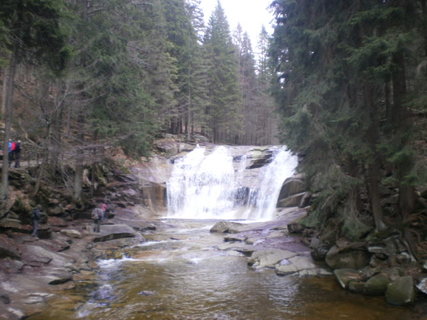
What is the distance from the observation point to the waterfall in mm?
25078

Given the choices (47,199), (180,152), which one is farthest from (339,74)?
(180,152)

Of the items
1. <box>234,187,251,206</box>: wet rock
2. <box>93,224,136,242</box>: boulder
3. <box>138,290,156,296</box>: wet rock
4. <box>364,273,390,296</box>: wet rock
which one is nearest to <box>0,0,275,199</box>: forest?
<box>93,224,136,242</box>: boulder

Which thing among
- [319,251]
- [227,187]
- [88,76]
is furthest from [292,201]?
[88,76]

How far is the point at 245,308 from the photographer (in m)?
7.83

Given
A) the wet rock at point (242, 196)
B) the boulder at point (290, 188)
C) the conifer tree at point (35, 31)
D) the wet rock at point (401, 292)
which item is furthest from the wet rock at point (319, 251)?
the wet rock at point (242, 196)

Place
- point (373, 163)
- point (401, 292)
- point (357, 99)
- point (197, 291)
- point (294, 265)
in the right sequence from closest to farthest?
point (401, 292) < point (197, 291) < point (373, 163) < point (357, 99) < point (294, 265)

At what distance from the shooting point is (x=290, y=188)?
23062mm

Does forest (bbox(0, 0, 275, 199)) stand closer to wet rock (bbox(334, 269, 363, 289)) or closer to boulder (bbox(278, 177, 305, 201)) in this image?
boulder (bbox(278, 177, 305, 201))

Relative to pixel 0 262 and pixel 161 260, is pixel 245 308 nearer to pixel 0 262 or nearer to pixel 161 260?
pixel 161 260

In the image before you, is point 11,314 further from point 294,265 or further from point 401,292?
point 401,292

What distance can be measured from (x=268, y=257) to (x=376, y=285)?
163 inches

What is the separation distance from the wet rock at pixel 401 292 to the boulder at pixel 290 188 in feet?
48.5

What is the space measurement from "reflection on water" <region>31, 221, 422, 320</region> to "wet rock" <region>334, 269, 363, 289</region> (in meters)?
0.20

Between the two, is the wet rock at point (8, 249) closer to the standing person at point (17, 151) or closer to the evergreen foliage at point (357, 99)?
the standing person at point (17, 151)
